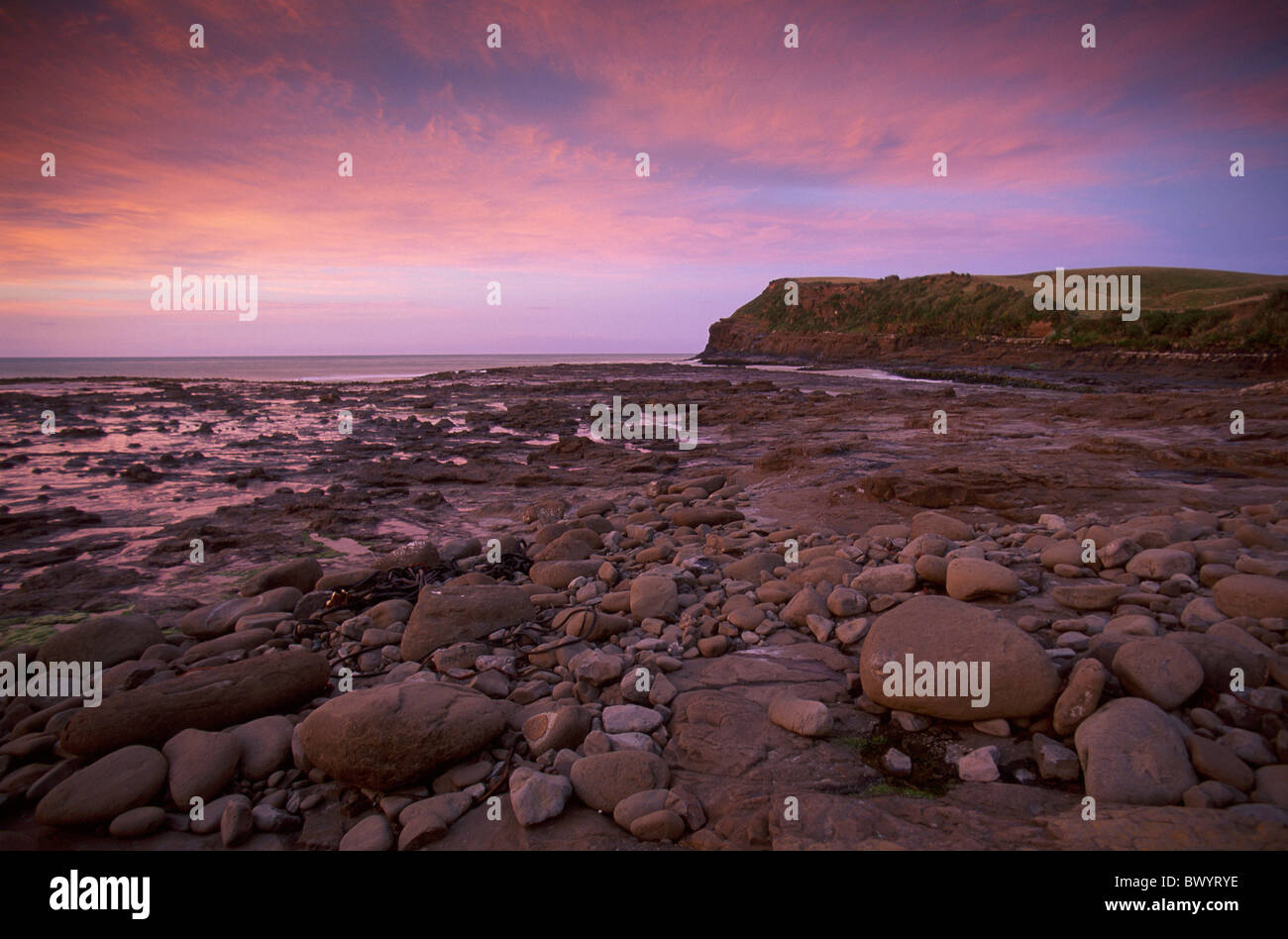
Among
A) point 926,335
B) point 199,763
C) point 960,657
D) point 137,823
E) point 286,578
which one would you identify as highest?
point 926,335

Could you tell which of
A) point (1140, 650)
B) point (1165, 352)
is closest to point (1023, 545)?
point (1140, 650)

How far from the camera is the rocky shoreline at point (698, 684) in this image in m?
2.80

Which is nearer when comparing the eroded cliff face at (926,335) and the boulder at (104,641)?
the boulder at (104,641)

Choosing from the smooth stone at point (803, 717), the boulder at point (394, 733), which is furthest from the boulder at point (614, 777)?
the smooth stone at point (803, 717)

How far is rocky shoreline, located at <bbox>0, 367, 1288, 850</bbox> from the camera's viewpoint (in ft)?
9.18

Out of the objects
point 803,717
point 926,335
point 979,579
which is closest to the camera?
point 803,717

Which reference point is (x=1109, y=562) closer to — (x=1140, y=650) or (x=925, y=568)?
(x=925, y=568)

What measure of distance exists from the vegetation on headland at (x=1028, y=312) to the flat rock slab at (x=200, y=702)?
39024 mm

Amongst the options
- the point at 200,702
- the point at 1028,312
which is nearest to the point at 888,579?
the point at 200,702

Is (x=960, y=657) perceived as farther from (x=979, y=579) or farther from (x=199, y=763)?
(x=199, y=763)

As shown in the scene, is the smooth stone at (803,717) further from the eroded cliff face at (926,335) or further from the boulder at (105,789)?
the eroded cliff face at (926,335)

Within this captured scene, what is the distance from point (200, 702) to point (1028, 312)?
55512 millimetres

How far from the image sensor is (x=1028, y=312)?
46031 mm
